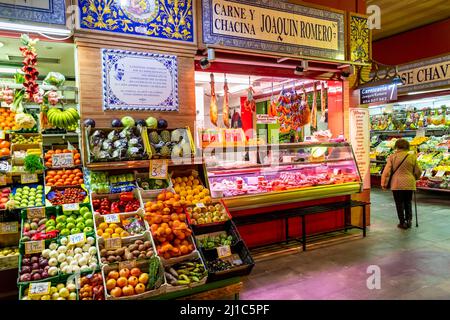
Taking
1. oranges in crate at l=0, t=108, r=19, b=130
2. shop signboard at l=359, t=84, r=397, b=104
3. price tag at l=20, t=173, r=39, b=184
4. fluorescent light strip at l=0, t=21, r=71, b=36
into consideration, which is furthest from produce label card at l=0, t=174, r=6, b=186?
shop signboard at l=359, t=84, r=397, b=104

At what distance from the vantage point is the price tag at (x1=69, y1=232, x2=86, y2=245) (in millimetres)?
3584

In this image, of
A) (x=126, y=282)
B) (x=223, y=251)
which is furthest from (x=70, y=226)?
(x=223, y=251)

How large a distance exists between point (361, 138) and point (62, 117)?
18.9 feet

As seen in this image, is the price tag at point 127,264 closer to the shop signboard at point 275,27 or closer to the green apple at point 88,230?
the green apple at point 88,230

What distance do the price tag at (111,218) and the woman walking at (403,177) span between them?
5.41 m

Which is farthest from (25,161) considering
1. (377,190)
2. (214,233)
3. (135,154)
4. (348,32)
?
(377,190)

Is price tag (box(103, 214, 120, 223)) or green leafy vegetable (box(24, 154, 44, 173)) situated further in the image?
green leafy vegetable (box(24, 154, 44, 173))

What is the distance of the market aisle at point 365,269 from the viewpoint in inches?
162

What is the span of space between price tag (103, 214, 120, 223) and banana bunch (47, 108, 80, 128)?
4.53 feet

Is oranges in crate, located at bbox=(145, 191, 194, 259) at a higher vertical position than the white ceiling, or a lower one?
lower

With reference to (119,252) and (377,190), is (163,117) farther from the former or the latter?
(377,190)

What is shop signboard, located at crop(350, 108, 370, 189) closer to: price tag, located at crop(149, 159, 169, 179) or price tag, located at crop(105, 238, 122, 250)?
price tag, located at crop(149, 159, 169, 179)

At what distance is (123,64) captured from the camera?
4.69 m
